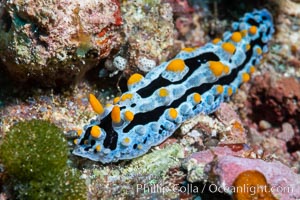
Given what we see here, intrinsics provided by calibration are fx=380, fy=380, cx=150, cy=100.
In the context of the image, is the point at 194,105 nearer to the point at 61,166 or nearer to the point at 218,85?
the point at 218,85

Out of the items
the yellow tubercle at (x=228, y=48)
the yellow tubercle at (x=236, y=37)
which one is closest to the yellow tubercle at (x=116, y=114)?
the yellow tubercle at (x=228, y=48)

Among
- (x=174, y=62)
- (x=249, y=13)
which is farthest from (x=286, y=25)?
(x=174, y=62)

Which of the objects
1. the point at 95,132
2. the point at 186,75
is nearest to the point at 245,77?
the point at 186,75

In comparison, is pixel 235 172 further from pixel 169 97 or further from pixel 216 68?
pixel 216 68

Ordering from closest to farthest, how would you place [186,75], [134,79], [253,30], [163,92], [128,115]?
[128,115] → [163,92] → [134,79] → [186,75] → [253,30]

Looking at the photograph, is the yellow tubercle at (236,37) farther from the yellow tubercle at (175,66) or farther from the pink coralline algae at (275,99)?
the yellow tubercle at (175,66)

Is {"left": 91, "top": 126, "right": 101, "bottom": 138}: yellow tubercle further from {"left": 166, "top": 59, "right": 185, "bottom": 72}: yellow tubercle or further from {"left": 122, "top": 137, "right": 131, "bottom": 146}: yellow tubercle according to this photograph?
{"left": 166, "top": 59, "right": 185, "bottom": 72}: yellow tubercle
